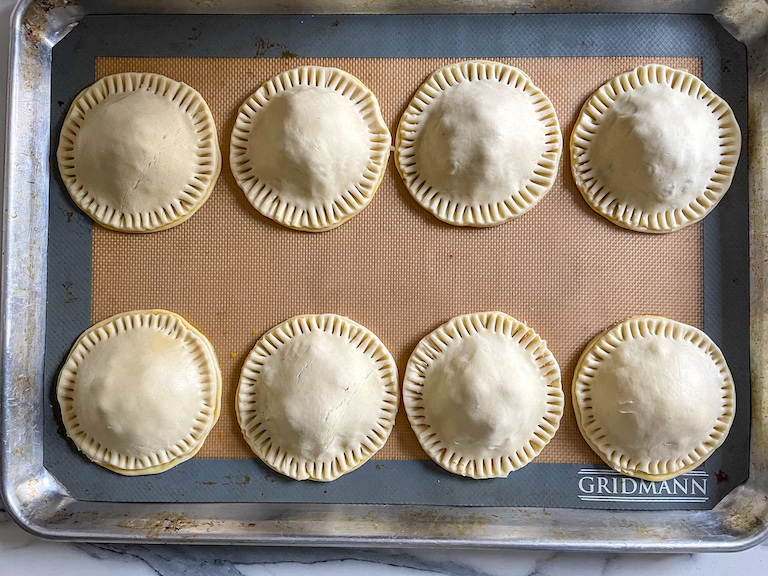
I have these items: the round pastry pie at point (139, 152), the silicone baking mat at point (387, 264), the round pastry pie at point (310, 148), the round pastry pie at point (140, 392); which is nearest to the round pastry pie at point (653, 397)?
the silicone baking mat at point (387, 264)

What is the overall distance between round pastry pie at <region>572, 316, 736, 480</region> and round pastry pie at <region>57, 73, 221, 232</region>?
1.55 m

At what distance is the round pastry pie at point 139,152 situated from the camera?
1.96m

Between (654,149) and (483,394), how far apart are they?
1003mm

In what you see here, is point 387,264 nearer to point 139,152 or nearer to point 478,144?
point 478,144

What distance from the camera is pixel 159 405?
75.2 inches

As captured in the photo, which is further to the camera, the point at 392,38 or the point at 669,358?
the point at 392,38

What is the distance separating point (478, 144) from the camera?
1918mm

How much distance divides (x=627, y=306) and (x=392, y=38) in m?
1.28

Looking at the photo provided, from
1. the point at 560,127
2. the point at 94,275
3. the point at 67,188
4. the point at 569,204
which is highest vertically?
the point at 560,127

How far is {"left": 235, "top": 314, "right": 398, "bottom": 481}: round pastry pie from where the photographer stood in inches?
75.3

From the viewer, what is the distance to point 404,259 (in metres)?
2.04

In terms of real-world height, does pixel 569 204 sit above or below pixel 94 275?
above

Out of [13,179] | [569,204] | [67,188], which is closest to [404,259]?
[569,204]

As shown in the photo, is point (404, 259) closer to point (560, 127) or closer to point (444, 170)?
point (444, 170)
